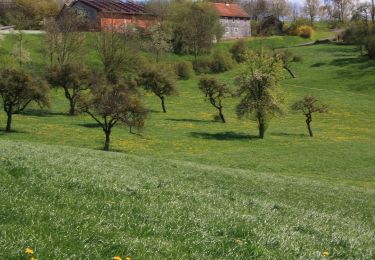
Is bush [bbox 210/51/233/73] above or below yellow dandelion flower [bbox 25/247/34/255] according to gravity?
above

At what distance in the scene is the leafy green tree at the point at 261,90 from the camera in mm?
62875

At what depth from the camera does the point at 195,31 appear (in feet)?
399

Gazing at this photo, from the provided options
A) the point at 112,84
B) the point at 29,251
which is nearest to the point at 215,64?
the point at 112,84

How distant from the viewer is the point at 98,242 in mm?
6727

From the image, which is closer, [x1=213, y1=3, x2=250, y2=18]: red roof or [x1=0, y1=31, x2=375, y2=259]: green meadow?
[x1=0, y1=31, x2=375, y2=259]: green meadow

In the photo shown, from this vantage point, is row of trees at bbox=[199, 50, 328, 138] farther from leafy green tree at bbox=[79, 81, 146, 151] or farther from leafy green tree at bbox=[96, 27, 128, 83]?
leafy green tree at bbox=[96, 27, 128, 83]

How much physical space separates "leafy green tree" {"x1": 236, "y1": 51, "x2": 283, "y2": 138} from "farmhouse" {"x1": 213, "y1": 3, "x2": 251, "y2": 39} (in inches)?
3577

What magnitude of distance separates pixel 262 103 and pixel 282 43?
9126 cm

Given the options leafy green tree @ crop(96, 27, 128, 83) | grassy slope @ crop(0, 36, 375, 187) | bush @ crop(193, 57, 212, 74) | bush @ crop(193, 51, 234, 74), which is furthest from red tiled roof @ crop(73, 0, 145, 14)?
grassy slope @ crop(0, 36, 375, 187)

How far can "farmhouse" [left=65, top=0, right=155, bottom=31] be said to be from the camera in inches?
4958

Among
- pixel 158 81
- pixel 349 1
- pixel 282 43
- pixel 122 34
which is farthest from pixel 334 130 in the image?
pixel 349 1

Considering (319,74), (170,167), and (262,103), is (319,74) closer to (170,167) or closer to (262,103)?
(262,103)

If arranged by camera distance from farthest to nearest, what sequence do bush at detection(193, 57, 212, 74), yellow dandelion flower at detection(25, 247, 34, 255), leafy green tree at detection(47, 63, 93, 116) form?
1. bush at detection(193, 57, 212, 74)
2. leafy green tree at detection(47, 63, 93, 116)
3. yellow dandelion flower at detection(25, 247, 34, 255)

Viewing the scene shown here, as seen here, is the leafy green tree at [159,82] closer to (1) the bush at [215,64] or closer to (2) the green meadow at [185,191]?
(2) the green meadow at [185,191]
